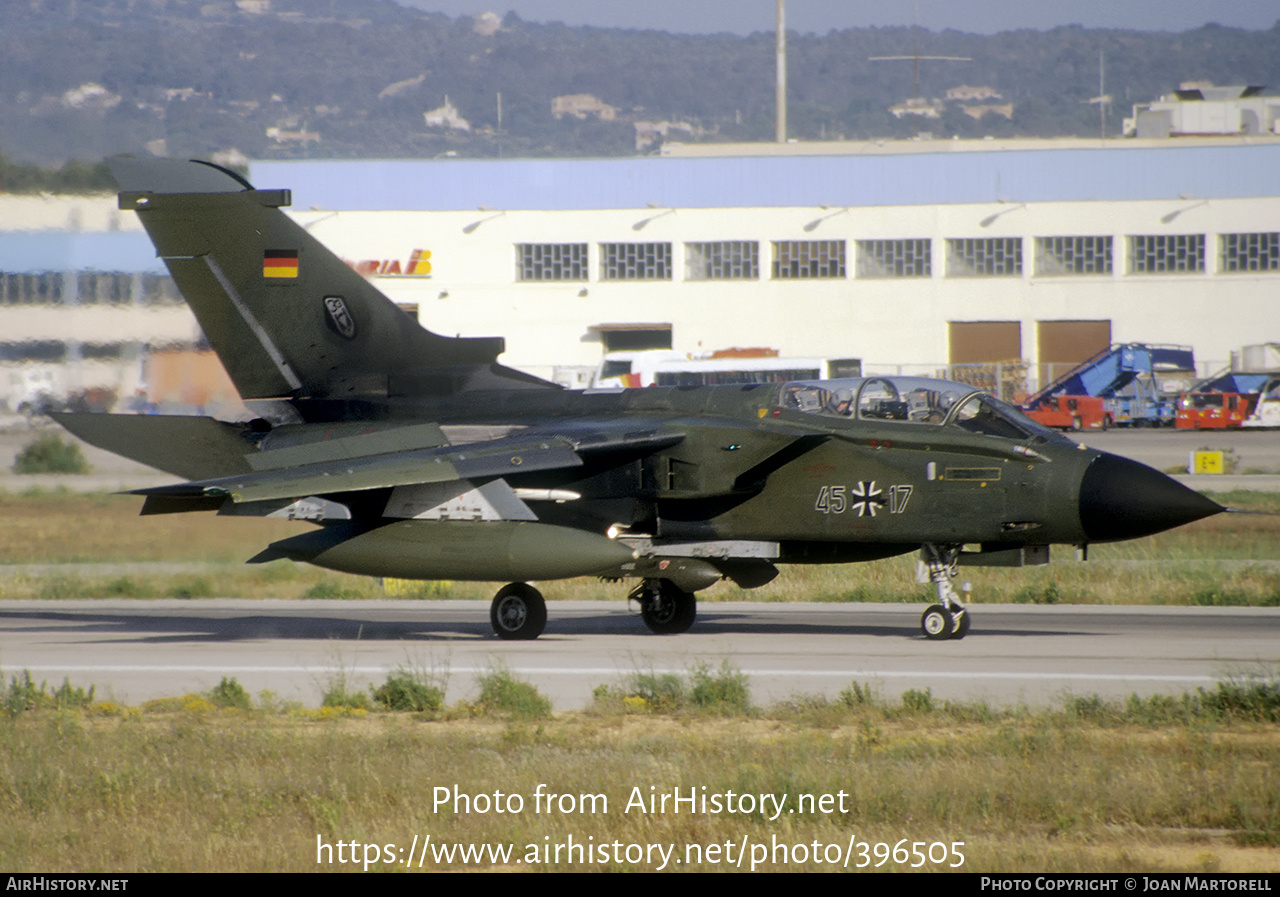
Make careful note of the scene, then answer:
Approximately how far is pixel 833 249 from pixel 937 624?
1918 inches

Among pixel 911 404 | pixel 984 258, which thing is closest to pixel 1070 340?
pixel 984 258

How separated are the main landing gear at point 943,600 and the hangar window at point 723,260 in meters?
48.1

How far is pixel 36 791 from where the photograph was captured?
902 centimetres

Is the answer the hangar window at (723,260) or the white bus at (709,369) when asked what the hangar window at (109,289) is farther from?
the hangar window at (723,260)

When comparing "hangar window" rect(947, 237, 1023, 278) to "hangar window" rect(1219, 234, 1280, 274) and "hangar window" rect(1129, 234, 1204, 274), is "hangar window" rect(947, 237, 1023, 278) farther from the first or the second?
"hangar window" rect(1219, 234, 1280, 274)

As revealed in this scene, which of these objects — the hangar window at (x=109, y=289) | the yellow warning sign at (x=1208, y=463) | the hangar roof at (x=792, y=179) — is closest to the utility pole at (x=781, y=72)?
the hangar roof at (x=792, y=179)

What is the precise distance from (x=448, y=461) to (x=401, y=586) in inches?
307

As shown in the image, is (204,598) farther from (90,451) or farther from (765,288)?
(765,288)

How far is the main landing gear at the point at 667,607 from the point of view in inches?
653

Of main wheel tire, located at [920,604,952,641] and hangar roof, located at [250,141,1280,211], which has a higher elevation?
hangar roof, located at [250,141,1280,211]

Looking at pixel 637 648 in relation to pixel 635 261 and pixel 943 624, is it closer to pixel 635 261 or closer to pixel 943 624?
pixel 943 624

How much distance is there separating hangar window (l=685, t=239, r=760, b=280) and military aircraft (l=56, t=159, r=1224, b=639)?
45.6 metres

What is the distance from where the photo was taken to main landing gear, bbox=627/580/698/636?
54.4 ft

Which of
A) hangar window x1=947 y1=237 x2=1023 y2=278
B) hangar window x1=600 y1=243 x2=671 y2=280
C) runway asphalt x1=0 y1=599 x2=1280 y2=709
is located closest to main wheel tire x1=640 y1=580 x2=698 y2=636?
runway asphalt x1=0 y1=599 x2=1280 y2=709
